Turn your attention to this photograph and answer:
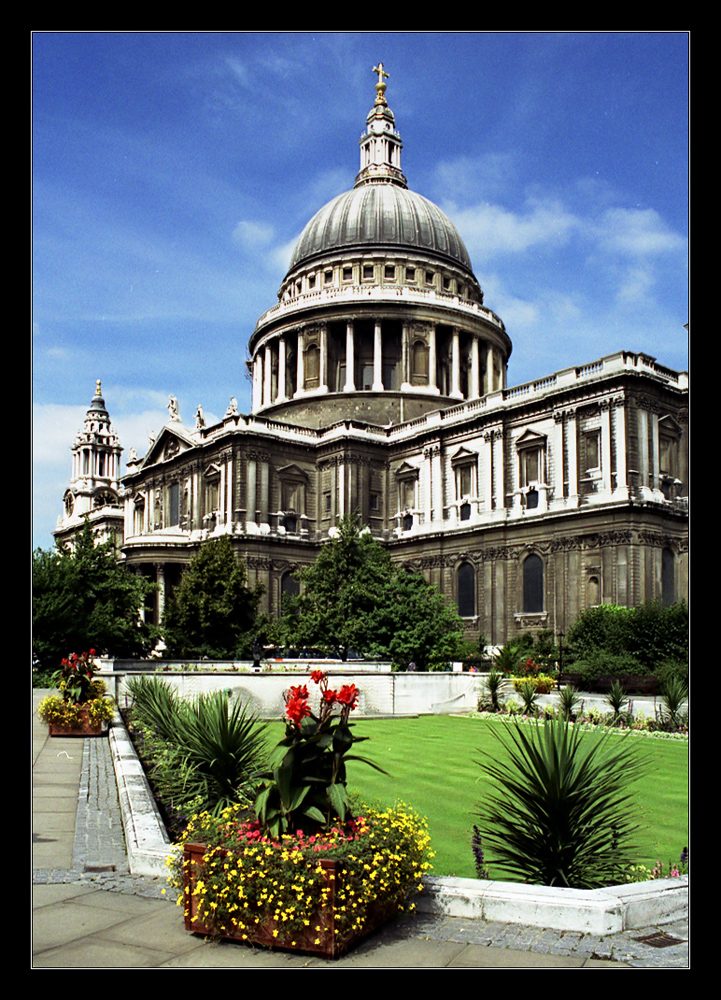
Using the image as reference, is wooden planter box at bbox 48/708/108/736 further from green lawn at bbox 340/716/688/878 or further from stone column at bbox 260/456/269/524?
stone column at bbox 260/456/269/524

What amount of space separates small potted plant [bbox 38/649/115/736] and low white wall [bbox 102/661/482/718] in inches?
219

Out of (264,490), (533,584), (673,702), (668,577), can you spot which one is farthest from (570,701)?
(264,490)

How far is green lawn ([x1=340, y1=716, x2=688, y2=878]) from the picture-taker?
11.0m

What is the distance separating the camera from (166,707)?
53.8ft

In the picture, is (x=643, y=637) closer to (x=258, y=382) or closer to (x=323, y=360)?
(x=323, y=360)

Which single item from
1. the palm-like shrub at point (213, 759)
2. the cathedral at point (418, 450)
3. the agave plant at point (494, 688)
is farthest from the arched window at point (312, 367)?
the palm-like shrub at point (213, 759)

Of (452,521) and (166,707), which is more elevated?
(452,521)

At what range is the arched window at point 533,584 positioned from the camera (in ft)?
171

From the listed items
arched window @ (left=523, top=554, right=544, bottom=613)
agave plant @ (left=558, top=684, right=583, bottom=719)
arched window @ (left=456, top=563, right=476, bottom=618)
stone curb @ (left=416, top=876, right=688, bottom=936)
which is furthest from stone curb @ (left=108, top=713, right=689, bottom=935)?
arched window @ (left=456, top=563, right=476, bottom=618)

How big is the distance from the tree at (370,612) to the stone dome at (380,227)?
39683mm

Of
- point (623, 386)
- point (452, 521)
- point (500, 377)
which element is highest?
point (500, 377)
